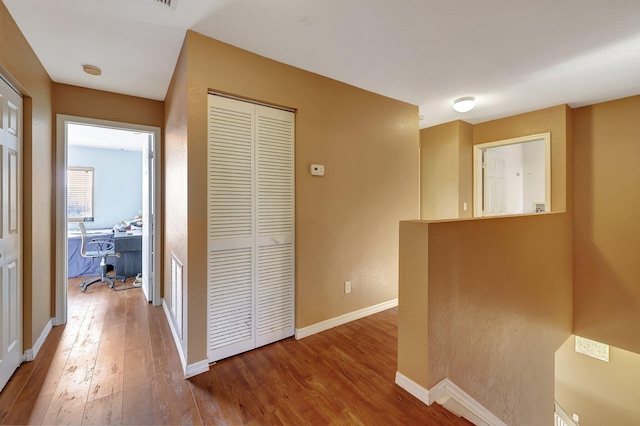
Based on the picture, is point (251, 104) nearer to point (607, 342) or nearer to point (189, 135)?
point (189, 135)

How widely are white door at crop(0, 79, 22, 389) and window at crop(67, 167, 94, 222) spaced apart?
13.7 feet

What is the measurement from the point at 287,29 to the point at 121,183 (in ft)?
18.4

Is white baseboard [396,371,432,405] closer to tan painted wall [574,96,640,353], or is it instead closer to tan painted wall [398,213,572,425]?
tan painted wall [398,213,572,425]

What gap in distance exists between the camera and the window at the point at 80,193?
5355 millimetres

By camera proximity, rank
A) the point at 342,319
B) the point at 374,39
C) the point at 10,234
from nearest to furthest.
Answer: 1. the point at 10,234
2. the point at 374,39
3. the point at 342,319

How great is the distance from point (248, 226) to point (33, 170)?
1.83 meters

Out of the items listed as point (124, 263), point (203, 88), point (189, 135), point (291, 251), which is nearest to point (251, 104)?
point (203, 88)

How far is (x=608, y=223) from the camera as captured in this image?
3248mm

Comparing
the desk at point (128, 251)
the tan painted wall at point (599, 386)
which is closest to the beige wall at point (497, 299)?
the tan painted wall at point (599, 386)

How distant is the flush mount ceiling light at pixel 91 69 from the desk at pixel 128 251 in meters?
2.70

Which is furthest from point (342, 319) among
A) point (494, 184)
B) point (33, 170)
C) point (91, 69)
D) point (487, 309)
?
point (494, 184)

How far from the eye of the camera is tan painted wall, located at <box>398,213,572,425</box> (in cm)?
178

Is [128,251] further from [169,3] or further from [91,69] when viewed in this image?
[169,3]

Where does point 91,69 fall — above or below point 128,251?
above
